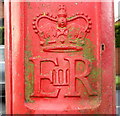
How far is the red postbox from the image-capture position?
144cm

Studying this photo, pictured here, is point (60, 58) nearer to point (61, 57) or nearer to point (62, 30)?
point (61, 57)

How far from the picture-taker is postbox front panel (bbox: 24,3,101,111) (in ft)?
4.73

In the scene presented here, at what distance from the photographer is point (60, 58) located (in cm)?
145

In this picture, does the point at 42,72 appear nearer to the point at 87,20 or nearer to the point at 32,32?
the point at 32,32

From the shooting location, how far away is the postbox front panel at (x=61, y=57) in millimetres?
1441

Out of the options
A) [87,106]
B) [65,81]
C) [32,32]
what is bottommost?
[87,106]

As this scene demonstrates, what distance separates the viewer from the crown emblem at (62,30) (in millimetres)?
1440

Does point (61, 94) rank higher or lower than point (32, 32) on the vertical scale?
lower

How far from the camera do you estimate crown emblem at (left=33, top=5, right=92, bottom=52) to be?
4.73ft

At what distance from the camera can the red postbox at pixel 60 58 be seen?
1442 millimetres

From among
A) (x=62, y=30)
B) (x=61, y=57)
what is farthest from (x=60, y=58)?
(x=62, y=30)

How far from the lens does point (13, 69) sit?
4.86ft

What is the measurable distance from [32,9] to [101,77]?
1.98 feet

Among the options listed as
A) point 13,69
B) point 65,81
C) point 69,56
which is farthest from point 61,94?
point 13,69
